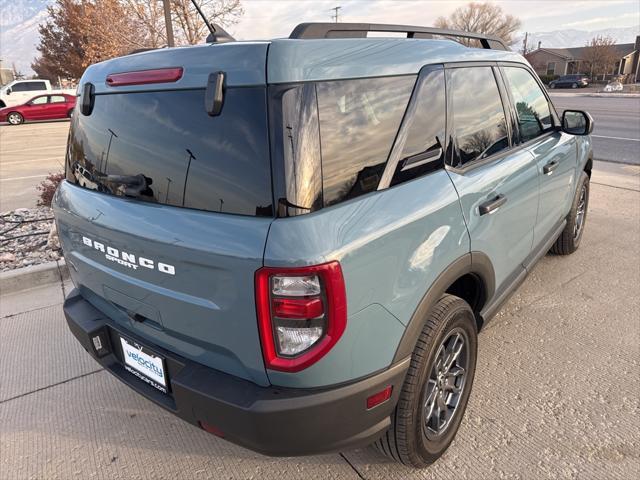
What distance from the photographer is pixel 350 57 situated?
1725 millimetres

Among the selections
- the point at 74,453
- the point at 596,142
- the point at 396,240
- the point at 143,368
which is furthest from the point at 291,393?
the point at 596,142

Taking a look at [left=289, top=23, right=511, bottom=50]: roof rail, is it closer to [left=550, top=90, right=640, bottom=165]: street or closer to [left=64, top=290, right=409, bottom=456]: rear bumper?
[left=64, top=290, right=409, bottom=456]: rear bumper

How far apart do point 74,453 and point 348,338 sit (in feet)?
5.69

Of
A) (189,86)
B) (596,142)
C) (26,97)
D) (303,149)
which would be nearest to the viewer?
(303,149)

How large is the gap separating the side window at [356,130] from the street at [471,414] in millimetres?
1422

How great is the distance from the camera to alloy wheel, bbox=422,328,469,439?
2.15 meters

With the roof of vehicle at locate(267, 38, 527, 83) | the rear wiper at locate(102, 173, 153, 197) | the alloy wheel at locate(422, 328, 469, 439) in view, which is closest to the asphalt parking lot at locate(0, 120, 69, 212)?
the rear wiper at locate(102, 173, 153, 197)

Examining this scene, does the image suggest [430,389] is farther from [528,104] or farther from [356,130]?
[528,104]

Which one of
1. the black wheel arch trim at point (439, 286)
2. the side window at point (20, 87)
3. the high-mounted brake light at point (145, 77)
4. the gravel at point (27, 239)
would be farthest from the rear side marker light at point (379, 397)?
the side window at point (20, 87)

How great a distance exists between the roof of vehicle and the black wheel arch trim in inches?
34.9

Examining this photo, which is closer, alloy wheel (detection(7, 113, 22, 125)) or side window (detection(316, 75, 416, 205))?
side window (detection(316, 75, 416, 205))

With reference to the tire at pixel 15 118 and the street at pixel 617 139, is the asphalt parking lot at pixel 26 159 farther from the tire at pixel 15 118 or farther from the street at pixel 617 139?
the street at pixel 617 139

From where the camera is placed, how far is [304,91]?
5.07ft

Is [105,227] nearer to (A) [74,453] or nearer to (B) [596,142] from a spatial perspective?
(A) [74,453]
